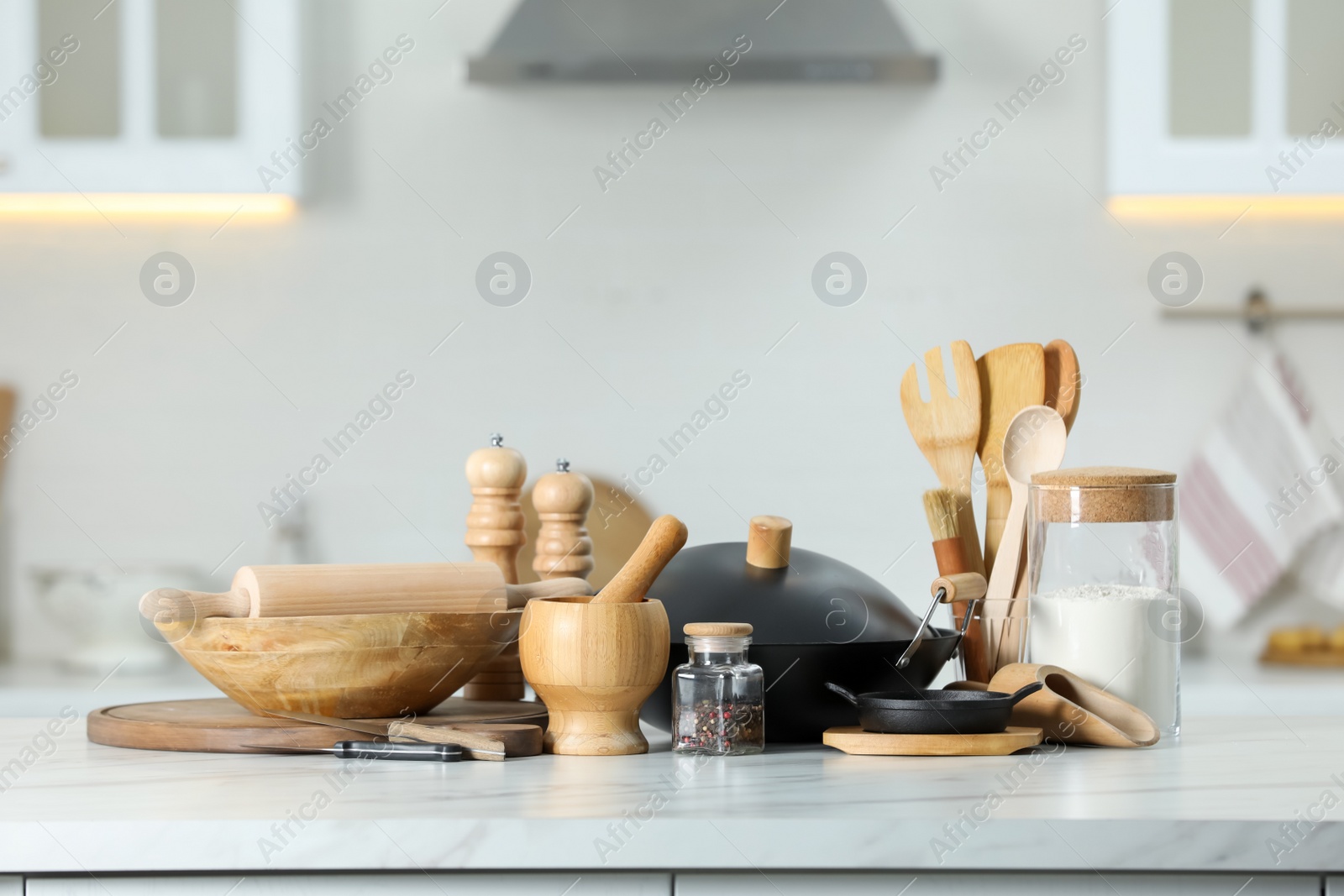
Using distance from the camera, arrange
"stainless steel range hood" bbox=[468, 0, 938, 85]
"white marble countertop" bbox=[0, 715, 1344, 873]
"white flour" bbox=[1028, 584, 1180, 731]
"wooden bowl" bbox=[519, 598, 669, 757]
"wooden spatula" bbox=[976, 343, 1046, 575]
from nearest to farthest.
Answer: "white marble countertop" bbox=[0, 715, 1344, 873]
"wooden bowl" bbox=[519, 598, 669, 757]
"white flour" bbox=[1028, 584, 1180, 731]
"wooden spatula" bbox=[976, 343, 1046, 575]
"stainless steel range hood" bbox=[468, 0, 938, 85]

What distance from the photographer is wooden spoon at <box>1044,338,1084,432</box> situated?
1.01 metres

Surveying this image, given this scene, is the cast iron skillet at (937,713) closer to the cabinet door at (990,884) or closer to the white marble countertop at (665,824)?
the white marble countertop at (665,824)

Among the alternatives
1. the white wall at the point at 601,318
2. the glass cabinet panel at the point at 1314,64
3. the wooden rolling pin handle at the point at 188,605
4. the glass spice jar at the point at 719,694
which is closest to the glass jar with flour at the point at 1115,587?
the glass spice jar at the point at 719,694

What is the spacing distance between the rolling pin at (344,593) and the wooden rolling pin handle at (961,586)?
1.03 feet

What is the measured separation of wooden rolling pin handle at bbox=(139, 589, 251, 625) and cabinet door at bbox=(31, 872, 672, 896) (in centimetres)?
21

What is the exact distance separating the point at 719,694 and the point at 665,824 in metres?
0.20

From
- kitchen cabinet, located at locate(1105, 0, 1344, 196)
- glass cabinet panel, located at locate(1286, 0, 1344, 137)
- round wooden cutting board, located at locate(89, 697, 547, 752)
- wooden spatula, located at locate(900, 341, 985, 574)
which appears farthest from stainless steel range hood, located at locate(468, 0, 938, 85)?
round wooden cutting board, located at locate(89, 697, 547, 752)

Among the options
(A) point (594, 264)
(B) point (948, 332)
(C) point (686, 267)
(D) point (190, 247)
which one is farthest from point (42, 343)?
(B) point (948, 332)

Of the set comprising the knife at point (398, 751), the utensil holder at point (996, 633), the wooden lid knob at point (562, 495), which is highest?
the wooden lid knob at point (562, 495)

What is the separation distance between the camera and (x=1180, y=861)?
2.05 feet

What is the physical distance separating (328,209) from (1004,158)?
121 cm

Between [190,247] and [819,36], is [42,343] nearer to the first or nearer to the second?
[190,247]

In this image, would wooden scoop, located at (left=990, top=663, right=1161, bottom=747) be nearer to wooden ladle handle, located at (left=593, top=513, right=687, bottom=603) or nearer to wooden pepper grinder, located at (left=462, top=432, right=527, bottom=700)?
wooden ladle handle, located at (left=593, top=513, right=687, bottom=603)

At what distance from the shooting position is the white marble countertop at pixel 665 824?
2.05 ft
